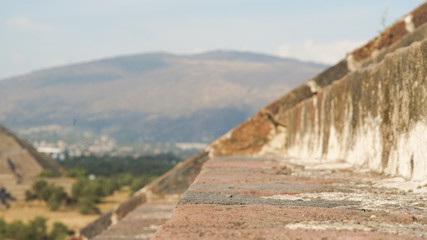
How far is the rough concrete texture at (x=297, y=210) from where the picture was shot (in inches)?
64.0

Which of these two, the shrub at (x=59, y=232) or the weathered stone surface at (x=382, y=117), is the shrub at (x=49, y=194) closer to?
the shrub at (x=59, y=232)

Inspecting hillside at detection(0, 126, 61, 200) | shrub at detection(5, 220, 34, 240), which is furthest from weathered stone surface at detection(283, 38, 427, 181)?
hillside at detection(0, 126, 61, 200)

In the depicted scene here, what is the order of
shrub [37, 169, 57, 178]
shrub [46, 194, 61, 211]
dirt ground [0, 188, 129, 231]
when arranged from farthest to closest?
shrub [37, 169, 57, 178] < shrub [46, 194, 61, 211] < dirt ground [0, 188, 129, 231]

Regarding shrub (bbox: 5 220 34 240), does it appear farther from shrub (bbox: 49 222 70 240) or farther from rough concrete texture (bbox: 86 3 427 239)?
rough concrete texture (bbox: 86 3 427 239)

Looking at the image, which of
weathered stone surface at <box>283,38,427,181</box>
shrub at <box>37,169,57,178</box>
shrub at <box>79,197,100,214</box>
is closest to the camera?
weathered stone surface at <box>283,38,427,181</box>

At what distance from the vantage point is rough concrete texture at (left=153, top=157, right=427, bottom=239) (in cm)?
162

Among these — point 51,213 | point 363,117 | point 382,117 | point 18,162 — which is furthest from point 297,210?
point 18,162

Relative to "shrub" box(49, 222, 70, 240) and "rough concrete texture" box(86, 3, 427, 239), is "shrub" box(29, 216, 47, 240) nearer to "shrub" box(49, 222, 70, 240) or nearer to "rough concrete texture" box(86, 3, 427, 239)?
"shrub" box(49, 222, 70, 240)

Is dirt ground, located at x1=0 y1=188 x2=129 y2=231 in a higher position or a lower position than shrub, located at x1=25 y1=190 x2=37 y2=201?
lower

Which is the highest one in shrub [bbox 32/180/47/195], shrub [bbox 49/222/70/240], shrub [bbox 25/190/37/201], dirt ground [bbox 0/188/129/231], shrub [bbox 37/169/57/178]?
shrub [bbox 37/169/57/178]

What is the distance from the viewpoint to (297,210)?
2.05m

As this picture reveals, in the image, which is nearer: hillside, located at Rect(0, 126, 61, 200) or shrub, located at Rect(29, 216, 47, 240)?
shrub, located at Rect(29, 216, 47, 240)

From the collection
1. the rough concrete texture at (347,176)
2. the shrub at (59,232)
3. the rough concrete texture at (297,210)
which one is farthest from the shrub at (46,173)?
the rough concrete texture at (297,210)

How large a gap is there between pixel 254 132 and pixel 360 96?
2.83m
